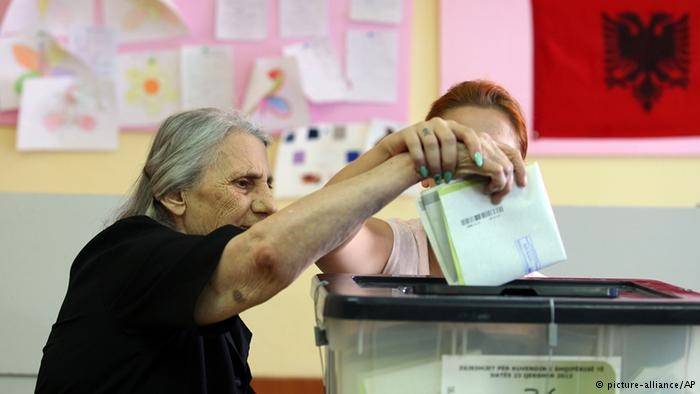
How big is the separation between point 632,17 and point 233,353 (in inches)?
68.9

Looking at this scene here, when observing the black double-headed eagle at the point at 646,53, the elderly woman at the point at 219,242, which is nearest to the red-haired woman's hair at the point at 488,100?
the elderly woman at the point at 219,242

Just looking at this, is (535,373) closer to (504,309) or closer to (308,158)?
(504,309)

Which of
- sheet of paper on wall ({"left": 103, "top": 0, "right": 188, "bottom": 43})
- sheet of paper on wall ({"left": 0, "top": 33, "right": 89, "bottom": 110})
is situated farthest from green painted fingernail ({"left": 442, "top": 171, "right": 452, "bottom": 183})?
sheet of paper on wall ({"left": 0, "top": 33, "right": 89, "bottom": 110})

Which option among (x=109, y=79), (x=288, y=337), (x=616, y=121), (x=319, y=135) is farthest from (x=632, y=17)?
(x=109, y=79)

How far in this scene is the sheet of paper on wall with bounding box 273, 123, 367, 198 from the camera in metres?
2.44

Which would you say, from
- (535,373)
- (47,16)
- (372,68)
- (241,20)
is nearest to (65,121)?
(47,16)

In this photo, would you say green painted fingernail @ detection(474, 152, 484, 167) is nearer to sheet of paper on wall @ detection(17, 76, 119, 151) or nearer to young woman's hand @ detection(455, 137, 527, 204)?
young woman's hand @ detection(455, 137, 527, 204)

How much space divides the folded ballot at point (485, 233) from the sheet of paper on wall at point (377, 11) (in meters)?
1.69

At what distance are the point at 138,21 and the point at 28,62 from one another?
36 cm

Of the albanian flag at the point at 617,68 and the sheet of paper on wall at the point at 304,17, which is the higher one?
the sheet of paper on wall at the point at 304,17

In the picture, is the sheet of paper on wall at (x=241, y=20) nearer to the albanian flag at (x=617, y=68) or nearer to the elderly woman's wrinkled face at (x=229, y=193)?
the albanian flag at (x=617, y=68)

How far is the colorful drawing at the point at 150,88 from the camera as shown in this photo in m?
2.49

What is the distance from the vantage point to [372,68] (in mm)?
2467

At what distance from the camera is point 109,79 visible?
2.50 m
